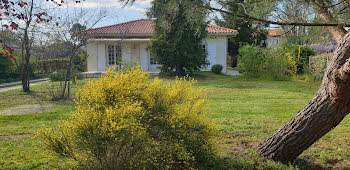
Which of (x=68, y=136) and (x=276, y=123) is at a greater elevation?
(x=68, y=136)

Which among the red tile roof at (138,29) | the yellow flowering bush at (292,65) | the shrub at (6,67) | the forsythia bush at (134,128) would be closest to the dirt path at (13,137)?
the forsythia bush at (134,128)

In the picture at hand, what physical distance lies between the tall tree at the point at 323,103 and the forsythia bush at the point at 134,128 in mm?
1028

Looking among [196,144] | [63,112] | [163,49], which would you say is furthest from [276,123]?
[163,49]

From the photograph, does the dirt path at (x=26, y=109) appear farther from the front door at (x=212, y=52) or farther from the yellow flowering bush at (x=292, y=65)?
the front door at (x=212, y=52)

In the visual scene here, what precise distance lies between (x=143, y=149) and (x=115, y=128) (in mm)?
427

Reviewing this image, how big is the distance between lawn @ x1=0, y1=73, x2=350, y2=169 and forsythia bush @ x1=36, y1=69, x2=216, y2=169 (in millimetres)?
331

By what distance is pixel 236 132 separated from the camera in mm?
5453

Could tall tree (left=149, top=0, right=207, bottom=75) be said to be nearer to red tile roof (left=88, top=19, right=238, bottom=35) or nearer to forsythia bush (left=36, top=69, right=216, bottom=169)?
red tile roof (left=88, top=19, right=238, bottom=35)

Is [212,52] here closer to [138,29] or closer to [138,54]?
[138,54]

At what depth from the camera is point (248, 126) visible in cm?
590

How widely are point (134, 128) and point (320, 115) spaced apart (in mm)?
2294

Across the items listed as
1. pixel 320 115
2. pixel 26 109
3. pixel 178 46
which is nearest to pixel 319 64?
pixel 178 46

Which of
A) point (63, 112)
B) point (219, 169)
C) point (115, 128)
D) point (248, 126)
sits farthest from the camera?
point (63, 112)

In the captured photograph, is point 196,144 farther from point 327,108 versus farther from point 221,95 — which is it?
point 221,95
